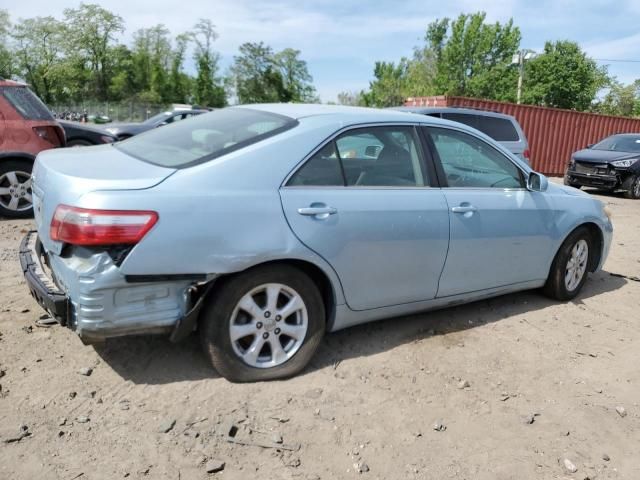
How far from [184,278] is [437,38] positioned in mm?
76025

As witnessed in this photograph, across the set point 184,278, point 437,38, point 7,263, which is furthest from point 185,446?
point 437,38

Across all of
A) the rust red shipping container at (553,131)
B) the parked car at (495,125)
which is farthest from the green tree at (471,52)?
the parked car at (495,125)

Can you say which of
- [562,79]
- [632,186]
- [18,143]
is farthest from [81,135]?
[562,79]

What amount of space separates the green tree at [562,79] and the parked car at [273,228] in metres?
55.5

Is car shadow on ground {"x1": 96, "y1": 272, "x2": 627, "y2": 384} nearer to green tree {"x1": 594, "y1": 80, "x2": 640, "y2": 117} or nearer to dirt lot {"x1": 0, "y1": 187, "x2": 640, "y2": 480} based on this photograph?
dirt lot {"x1": 0, "y1": 187, "x2": 640, "y2": 480}

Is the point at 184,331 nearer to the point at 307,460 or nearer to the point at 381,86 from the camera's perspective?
the point at 307,460

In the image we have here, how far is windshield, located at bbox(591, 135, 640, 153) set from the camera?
46.9 ft

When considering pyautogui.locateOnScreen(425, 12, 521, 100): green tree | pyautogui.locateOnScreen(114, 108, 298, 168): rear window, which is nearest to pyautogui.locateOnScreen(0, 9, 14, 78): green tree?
pyautogui.locateOnScreen(425, 12, 521, 100): green tree

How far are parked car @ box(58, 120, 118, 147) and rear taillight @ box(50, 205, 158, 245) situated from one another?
267 inches

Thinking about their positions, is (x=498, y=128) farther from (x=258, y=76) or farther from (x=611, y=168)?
(x=258, y=76)

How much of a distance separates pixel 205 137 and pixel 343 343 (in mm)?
1648

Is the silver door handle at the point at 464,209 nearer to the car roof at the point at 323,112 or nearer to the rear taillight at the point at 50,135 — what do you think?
the car roof at the point at 323,112

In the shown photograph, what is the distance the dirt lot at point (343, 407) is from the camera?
2.66 m

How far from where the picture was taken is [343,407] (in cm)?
313
